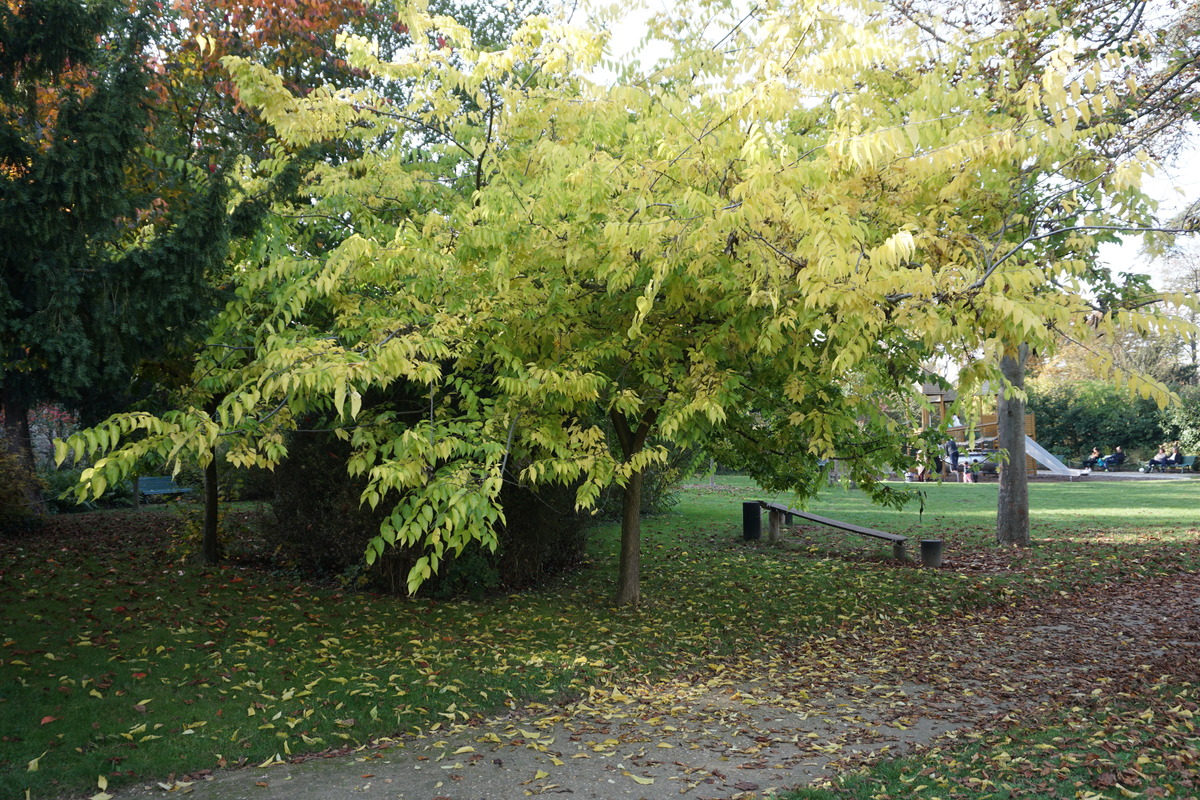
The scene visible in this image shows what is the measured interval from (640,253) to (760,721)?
3.19 metres

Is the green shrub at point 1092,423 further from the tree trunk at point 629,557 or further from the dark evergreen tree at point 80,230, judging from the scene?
the dark evergreen tree at point 80,230

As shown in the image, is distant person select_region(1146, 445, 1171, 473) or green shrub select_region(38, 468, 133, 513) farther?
distant person select_region(1146, 445, 1171, 473)

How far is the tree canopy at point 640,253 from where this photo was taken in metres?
4.46

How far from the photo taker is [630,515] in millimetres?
8688

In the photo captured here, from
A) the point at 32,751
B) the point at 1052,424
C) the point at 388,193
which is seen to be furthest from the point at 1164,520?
the point at 1052,424

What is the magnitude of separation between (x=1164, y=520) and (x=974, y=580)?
751 centimetres

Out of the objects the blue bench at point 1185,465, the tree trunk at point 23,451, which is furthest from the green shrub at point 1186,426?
the tree trunk at point 23,451

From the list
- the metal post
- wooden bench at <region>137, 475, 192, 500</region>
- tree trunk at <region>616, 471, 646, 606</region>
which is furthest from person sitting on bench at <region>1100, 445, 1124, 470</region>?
wooden bench at <region>137, 475, 192, 500</region>

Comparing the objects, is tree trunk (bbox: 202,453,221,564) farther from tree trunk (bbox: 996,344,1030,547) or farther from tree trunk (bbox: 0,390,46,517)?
tree trunk (bbox: 996,344,1030,547)

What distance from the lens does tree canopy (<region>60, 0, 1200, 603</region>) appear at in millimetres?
4457

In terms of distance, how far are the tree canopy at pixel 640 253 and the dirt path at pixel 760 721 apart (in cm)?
125

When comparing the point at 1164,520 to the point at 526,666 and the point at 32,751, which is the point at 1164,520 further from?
the point at 32,751

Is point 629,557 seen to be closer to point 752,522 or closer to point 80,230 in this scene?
point 752,522

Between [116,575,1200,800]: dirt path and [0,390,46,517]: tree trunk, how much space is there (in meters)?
8.24
